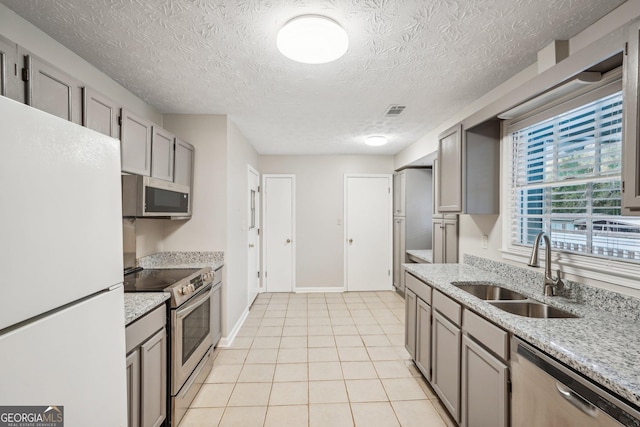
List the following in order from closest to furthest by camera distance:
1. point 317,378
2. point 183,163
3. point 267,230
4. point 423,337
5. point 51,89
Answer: point 51,89
point 423,337
point 317,378
point 183,163
point 267,230

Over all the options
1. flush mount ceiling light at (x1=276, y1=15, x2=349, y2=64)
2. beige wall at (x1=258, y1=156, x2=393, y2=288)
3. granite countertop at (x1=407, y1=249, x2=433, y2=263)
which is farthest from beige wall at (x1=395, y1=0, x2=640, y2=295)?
beige wall at (x1=258, y1=156, x2=393, y2=288)

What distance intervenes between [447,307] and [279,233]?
3480 mm

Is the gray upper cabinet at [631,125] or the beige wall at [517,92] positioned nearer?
the gray upper cabinet at [631,125]

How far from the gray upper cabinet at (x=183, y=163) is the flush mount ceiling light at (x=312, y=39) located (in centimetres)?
164

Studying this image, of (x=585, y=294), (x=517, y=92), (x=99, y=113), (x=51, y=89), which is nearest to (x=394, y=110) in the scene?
(x=517, y=92)

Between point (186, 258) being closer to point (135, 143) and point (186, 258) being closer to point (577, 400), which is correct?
point (135, 143)

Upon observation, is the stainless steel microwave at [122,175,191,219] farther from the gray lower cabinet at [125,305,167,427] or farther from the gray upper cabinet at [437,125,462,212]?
the gray upper cabinet at [437,125,462,212]

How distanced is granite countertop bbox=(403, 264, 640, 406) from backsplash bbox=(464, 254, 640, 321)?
0.09 feet

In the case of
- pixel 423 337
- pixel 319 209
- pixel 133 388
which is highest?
pixel 319 209

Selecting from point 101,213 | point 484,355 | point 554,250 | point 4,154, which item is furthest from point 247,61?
point 554,250

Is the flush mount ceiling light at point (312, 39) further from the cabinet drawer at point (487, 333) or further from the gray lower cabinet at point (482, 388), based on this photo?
the gray lower cabinet at point (482, 388)

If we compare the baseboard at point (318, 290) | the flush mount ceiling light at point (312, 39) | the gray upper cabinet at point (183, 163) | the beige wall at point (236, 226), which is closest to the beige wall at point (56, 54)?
the gray upper cabinet at point (183, 163)

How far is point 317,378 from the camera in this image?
2398 millimetres

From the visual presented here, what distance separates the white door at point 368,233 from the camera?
499 centimetres
